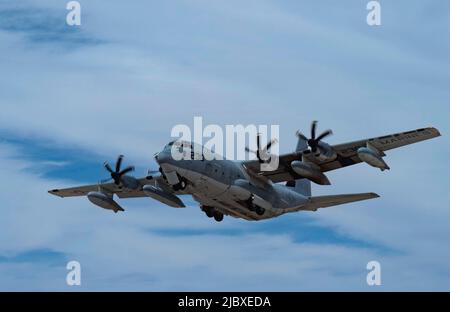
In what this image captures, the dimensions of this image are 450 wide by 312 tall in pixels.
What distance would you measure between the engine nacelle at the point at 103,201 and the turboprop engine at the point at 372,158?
18.1 metres

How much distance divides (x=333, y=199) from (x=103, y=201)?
15.6 metres

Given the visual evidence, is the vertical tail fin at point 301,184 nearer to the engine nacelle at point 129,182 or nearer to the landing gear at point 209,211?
the landing gear at point 209,211

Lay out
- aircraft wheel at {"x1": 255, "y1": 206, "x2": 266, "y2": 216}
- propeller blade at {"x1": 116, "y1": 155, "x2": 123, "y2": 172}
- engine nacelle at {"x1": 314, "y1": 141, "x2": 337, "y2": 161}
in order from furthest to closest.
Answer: propeller blade at {"x1": 116, "y1": 155, "x2": 123, "y2": 172} < aircraft wheel at {"x1": 255, "y1": 206, "x2": 266, "y2": 216} < engine nacelle at {"x1": 314, "y1": 141, "x2": 337, "y2": 161}

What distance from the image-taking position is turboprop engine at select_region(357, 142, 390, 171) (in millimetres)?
49188

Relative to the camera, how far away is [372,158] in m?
49.1

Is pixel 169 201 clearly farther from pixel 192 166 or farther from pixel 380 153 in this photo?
pixel 380 153

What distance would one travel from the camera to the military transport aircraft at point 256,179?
50844 mm

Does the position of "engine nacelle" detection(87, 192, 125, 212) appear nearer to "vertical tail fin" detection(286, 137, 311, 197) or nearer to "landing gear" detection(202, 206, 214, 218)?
"landing gear" detection(202, 206, 214, 218)

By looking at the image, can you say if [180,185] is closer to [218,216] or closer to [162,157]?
[162,157]

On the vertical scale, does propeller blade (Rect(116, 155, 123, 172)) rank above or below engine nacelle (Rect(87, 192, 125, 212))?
above

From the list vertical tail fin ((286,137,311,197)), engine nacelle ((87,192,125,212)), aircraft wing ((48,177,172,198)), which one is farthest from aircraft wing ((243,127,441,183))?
engine nacelle ((87,192,125,212))

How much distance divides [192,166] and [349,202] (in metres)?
11.3

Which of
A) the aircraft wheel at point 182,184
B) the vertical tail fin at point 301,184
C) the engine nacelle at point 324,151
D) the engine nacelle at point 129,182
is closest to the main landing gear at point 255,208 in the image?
the aircraft wheel at point 182,184
